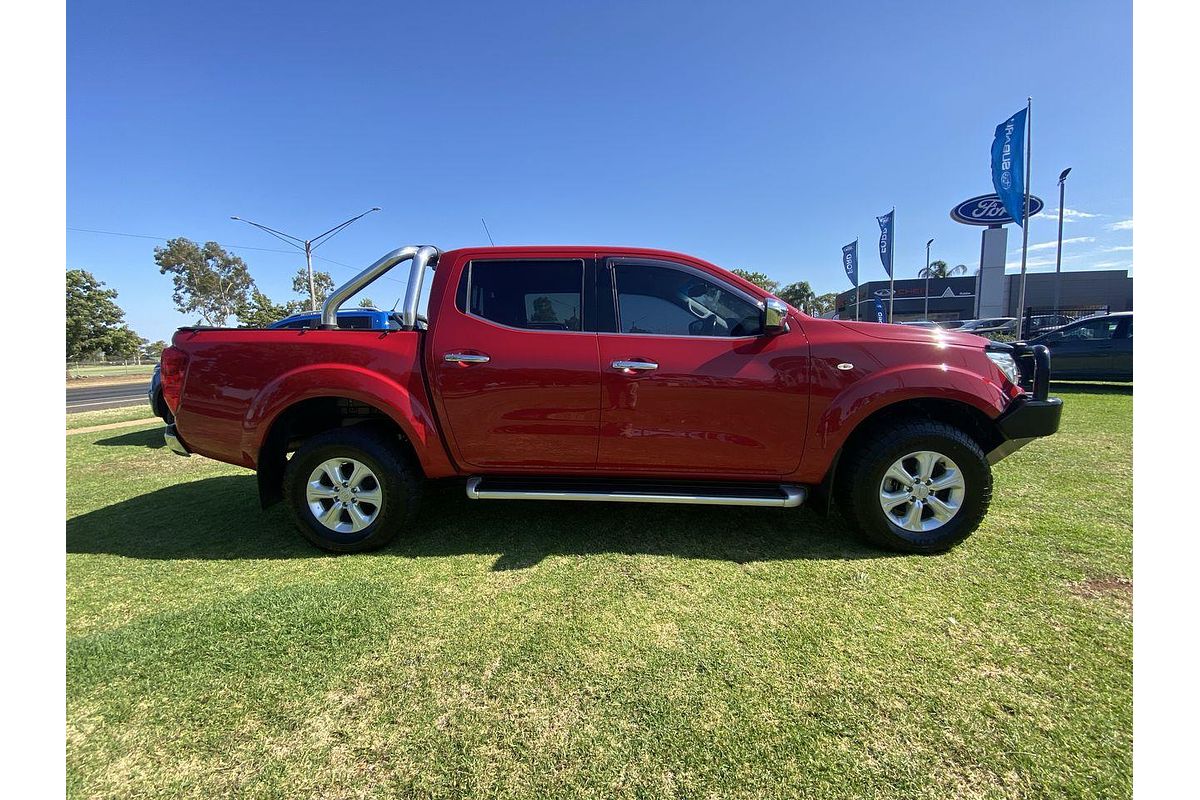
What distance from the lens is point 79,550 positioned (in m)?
3.08

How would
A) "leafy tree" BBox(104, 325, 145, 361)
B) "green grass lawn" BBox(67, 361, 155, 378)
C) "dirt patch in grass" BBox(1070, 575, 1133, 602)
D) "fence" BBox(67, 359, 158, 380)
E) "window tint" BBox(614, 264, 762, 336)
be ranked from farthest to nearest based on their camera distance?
"leafy tree" BBox(104, 325, 145, 361)
"fence" BBox(67, 359, 158, 380)
"green grass lawn" BBox(67, 361, 155, 378)
"window tint" BBox(614, 264, 762, 336)
"dirt patch in grass" BBox(1070, 575, 1133, 602)

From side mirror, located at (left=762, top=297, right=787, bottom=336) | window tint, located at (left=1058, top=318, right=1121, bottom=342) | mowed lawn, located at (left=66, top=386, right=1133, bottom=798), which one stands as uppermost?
→ window tint, located at (left=1058, top=318, right=1121, bottom=342)

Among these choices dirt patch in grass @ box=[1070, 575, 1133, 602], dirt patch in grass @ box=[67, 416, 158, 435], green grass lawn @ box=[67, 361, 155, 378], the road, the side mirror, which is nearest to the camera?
dirt patch in grass @ box=[1070, 575, 1133, 602]

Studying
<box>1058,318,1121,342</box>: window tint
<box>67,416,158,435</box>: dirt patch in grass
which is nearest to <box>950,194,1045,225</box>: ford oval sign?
<box>1058,318,1121,342</box>: window tint

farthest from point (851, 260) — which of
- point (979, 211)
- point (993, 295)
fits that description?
point (993, 295)

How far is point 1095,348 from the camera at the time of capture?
29.1 feet

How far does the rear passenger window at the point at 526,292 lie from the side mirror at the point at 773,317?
44.2 inches

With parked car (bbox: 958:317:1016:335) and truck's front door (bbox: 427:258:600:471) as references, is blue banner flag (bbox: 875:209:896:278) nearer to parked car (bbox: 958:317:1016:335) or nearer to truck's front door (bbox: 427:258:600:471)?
parked car (bbox: 958:317:1016:335)

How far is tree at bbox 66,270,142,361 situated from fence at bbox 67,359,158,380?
0.69 meters

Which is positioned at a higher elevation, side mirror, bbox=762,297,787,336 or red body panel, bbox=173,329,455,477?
side mirror, bbox=762,297,787,336

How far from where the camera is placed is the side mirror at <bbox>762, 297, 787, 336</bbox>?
9.16 ft

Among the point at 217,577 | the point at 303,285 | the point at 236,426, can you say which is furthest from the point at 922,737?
the point at 303,285

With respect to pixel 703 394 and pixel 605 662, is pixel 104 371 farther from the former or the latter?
pixel 605 662

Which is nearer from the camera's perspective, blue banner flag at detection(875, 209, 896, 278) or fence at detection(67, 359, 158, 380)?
blue banner flag at detection(875, 209, 896, 278)
